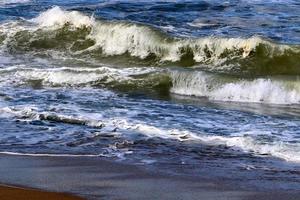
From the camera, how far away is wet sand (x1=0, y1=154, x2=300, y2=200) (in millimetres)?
4980

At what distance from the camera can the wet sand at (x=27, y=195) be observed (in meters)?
4.68

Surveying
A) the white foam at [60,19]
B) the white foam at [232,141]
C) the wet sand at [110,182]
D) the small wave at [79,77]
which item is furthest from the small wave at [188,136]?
the white foam at [60,19]

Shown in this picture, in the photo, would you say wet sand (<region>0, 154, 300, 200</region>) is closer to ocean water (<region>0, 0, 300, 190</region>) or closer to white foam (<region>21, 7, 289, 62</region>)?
ocean water (<region>0, 0, 300, 190</region>)

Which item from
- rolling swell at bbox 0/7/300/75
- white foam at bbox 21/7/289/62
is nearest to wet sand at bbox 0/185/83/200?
rolling swell at bbox 0/7/300/75

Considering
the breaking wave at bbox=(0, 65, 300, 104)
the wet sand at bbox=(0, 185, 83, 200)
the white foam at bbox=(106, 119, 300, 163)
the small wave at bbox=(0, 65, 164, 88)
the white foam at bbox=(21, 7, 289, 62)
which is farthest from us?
the white foam at bbox=(21, 7, 289, 62)

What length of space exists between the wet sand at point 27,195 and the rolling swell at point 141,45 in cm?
847

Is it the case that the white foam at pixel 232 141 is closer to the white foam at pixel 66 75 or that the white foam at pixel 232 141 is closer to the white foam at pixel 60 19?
the white foam at pixel 66 75

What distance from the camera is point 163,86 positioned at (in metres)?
11.5

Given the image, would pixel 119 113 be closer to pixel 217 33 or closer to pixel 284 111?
pixel 284 111

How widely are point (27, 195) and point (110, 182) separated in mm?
802

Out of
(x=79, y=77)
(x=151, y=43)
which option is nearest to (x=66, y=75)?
(x=79, y=77)

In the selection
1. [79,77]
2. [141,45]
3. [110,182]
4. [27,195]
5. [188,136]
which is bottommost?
[141,45]

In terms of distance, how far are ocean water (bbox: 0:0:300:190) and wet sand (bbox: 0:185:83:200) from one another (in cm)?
129

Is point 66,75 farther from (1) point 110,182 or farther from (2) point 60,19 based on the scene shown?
(2) point 60,19
